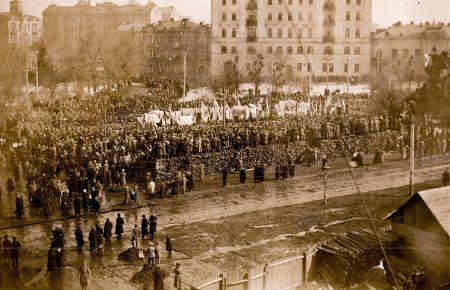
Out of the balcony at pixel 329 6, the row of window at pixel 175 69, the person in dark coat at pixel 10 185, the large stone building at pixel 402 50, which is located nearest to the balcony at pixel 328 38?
the balcony at pixel 329 6

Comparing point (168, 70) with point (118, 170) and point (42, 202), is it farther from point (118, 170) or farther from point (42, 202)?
point (42, 202)

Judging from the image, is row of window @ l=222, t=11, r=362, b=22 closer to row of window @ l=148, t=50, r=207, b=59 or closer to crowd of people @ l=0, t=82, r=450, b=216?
crowd of people @ l=0, t=82, r=450, b=216

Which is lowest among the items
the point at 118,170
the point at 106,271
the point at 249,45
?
the point at 106,271

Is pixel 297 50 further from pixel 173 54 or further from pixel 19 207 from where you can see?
pixel 19 207

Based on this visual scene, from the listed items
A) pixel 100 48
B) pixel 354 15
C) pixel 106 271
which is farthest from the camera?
pixel 100 48

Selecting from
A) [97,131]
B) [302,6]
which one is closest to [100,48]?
[97,131]

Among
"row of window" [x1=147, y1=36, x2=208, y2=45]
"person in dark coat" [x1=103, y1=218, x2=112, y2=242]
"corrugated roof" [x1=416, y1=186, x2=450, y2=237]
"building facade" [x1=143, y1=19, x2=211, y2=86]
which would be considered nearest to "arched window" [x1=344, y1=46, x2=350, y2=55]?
"corrugated roof" [x1=416, y1=186, x2=450, y2=237]

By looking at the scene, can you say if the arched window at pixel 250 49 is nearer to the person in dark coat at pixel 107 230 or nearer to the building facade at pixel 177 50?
the building facade at pixel 177 50
